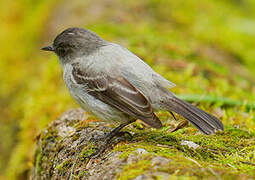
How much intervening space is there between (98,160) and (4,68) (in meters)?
6.31

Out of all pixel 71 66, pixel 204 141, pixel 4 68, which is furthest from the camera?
pixel 4 68

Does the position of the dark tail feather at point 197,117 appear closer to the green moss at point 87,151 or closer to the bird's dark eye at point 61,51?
the green moss at point 87,151

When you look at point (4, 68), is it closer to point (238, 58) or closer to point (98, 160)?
point (238, 58)

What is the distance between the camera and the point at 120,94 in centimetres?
404

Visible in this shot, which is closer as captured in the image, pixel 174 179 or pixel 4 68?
pixel 174 179

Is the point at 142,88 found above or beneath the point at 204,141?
above

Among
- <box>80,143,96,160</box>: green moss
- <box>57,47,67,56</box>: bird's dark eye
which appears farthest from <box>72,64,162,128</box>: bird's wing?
<box>57,47,67,56</box>: bird's dark eye

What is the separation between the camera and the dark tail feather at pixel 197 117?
12.6ft

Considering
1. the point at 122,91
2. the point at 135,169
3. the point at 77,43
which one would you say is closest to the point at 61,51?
the point at 77,43

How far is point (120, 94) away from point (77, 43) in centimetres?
122

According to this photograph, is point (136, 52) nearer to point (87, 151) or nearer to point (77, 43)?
point (77, 43)

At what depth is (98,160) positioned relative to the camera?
359cm

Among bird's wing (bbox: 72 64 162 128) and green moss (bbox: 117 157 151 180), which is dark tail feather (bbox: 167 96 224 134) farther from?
green moss (bbox: 117 157 151 180)

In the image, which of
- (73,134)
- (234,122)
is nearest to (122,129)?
(73,134)
